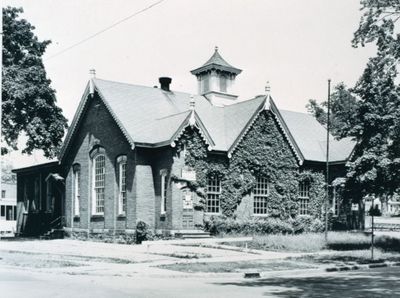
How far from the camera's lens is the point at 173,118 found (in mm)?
31562

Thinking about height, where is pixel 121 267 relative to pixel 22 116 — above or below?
below

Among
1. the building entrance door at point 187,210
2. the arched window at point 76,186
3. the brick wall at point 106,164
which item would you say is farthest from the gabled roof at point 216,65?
the building entrance door at point 187,210

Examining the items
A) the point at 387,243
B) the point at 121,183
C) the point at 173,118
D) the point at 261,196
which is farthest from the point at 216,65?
the point at 387,243

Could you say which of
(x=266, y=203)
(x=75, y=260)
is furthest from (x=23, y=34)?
(x=75, y=260)

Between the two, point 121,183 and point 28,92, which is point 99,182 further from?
point 28,92

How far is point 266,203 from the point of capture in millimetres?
34750

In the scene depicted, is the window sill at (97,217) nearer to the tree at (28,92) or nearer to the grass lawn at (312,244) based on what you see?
the tree at (28,92)

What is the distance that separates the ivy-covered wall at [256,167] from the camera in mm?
30953

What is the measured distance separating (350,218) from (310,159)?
5.61m

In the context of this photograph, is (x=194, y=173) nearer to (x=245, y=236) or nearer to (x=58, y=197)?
(x=245, y=236)

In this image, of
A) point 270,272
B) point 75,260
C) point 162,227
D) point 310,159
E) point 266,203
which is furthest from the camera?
point 310,159

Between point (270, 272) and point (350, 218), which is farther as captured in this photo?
point (350, 218)

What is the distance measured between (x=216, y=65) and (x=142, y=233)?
15.6 metres

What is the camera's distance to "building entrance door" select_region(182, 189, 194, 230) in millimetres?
30203
